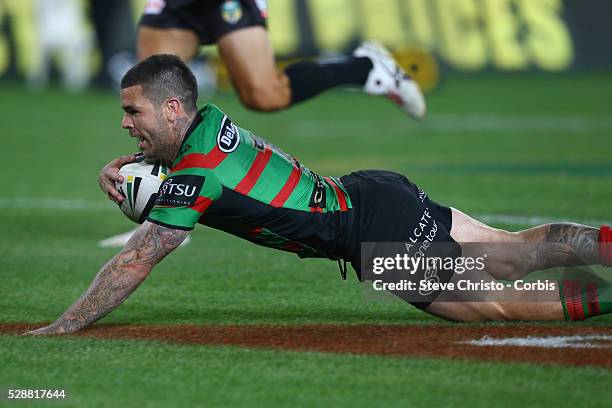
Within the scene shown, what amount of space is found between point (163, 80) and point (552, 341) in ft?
6.49

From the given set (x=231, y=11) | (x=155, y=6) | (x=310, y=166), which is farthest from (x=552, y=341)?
(x=310, y=166)

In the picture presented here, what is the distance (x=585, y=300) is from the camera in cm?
560

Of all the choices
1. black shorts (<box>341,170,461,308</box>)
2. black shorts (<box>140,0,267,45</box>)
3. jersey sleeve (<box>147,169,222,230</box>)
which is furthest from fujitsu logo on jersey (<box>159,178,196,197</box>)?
black shorts (<box>140,0,267,45</box>)

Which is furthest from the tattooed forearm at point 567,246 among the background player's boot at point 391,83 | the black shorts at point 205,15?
the black shorts at point 205,15

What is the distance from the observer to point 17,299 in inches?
255

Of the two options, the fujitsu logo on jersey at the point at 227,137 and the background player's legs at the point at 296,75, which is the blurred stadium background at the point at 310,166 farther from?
the background player's legs at the point at 296,75

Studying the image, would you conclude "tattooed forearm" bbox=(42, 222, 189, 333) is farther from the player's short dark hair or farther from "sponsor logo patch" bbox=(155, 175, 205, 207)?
the player's short dark hair

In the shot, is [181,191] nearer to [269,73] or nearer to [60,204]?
[269,73]

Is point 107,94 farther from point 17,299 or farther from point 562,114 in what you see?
point 17,299

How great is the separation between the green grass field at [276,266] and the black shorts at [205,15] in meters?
1.45

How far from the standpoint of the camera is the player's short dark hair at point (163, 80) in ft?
17.8

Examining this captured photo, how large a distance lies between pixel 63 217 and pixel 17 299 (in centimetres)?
320

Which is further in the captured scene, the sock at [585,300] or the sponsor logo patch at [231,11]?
the sponsor logo patch at [231,11]

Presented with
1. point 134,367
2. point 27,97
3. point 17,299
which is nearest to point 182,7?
point 17,299
